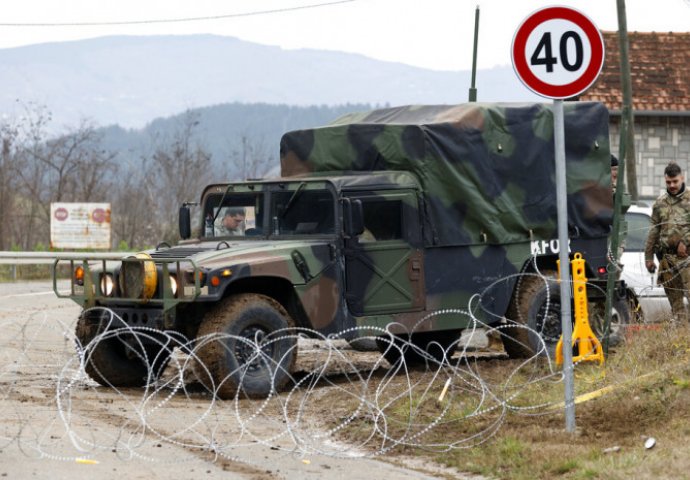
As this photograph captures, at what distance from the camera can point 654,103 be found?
3216 cm

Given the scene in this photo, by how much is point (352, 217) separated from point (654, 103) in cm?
2092

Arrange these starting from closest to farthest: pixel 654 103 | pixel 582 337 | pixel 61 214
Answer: pixel 582 337
pixel 654 103
pixel 61 214

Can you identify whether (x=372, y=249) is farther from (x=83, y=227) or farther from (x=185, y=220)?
(x=83, y=227)

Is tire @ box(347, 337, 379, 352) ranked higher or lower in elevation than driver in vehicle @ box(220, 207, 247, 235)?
lower

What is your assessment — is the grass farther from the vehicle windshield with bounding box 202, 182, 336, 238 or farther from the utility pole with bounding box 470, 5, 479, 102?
the utility pole with bounding box 470, 5, 479, 102

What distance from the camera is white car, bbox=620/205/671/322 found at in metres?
16.1

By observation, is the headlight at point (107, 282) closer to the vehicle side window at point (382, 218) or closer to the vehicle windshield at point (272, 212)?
the vehicle windshield at point (272, 212)

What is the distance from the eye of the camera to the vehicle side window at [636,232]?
677 inches

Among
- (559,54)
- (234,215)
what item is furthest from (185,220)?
(559,54)

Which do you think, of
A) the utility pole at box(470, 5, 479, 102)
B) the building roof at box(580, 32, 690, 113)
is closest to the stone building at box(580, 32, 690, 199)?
the building roof at box(580, 32, 690, 113)

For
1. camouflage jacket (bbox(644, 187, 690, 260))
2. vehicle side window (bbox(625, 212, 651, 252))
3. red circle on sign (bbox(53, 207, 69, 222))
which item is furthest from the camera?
red circle on sign (bbox(53, 207, 69, 222))

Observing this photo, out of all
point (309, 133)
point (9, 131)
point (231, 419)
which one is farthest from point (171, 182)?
point (231, 419)

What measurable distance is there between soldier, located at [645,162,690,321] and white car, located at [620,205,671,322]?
138 cm

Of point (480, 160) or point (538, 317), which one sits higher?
point (480, 160)
